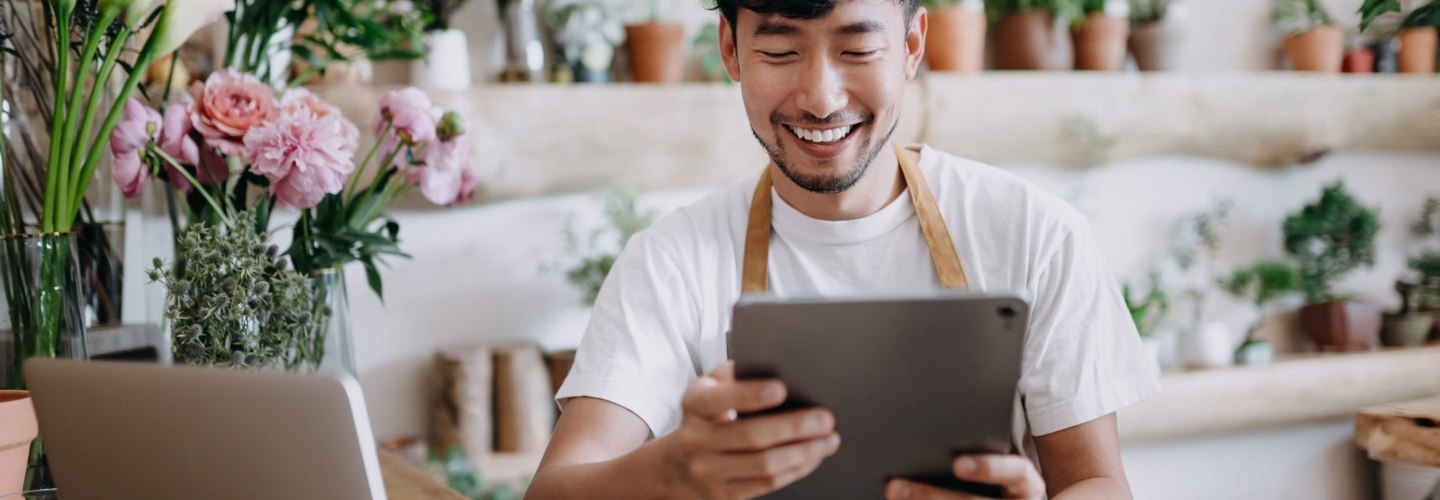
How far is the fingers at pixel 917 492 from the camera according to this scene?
0.89 meters

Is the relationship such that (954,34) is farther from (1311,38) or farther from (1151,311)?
(1311,38)

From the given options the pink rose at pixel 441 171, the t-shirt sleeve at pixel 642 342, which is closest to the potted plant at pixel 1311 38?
the t-shirt sleeve at pixel 642 342

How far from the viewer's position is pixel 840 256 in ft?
4.48

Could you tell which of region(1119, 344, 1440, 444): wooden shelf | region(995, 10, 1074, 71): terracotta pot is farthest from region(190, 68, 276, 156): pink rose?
region(1119, 344, 1440, 444): wooden shelf

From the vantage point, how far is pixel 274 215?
7.55 ft

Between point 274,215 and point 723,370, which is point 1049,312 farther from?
point 274,215

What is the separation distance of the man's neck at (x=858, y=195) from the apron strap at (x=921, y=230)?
2 cm

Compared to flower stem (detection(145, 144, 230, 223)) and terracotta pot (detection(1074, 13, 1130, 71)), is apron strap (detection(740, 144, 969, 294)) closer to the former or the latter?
flower stem (detection(145, 144, 230, 223))

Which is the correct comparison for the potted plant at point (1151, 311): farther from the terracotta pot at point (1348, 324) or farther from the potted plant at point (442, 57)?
the potted plant at point (442, 57)

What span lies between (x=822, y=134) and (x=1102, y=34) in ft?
6.64

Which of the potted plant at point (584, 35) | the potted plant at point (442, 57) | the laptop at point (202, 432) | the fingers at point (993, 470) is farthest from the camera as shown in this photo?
the potted plant at point (584, 35)

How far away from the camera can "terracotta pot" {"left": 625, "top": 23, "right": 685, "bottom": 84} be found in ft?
8.46

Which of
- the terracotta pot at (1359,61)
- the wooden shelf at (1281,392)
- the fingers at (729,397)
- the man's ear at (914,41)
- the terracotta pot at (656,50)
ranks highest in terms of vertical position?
the terracotta pot at (656,50)

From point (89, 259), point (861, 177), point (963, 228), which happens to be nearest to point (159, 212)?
point (89, 259)
